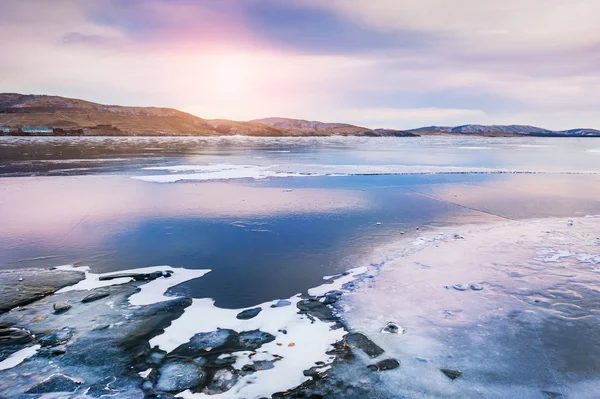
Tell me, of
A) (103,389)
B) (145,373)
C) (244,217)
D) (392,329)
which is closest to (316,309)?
(392,329)

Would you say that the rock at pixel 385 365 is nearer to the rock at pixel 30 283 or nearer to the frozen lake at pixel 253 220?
the frozen lake at pixel 253 220

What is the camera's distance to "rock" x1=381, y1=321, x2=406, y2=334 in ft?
16.5

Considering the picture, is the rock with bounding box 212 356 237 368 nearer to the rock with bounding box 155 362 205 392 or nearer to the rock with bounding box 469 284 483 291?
the rock with bounding box 155 362 205 392

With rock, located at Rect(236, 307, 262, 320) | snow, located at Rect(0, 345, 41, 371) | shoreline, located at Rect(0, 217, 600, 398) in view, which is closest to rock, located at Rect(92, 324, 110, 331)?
shoreline, located at Rect(0, 217, 600, 398)

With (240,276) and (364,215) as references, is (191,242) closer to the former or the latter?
(240,276)

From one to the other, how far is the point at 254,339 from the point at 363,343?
58.0 inches

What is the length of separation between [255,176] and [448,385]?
17098mm

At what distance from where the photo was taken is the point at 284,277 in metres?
6.85

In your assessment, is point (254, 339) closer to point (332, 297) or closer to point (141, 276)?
point (332, 297)

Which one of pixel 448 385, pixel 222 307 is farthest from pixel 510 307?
pixel 222 307

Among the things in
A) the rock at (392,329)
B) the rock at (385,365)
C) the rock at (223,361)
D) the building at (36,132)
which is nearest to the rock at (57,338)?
the rock at (223,361)

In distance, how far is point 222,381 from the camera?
400cm

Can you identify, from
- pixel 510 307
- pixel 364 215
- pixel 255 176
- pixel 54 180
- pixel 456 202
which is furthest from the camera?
pixel 255 176

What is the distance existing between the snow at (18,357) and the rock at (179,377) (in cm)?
171
